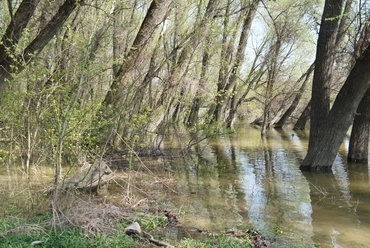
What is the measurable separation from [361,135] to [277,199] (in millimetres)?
6227

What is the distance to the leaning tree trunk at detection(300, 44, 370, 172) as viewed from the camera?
11.5 m

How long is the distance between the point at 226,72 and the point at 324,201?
48.8 feet

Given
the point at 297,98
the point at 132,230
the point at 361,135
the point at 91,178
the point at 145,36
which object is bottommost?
the point at 132,230

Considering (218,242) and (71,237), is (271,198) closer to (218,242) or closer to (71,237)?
(218,242)

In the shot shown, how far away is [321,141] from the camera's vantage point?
11.9 m

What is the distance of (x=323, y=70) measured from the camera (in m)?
12.3

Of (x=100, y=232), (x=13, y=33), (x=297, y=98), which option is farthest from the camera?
(x=297, y=98)

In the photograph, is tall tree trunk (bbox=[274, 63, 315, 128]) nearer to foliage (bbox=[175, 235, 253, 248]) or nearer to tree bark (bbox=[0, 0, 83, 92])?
tree bark (bbox=[0, 0, 83, 92])

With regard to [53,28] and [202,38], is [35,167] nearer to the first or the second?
[53,28]

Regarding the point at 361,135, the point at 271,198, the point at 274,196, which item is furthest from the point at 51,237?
the point at 361,135

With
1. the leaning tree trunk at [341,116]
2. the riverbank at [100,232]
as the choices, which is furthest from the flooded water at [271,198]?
the leaning tree trunk at [341,116]

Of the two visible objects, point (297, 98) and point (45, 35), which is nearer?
point (45, 35)

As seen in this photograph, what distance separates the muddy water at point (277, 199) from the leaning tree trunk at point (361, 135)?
1.49ft

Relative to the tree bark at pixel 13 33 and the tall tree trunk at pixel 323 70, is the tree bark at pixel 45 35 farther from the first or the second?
the tall tree trunk at pixel 323 70
